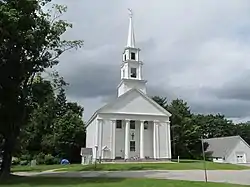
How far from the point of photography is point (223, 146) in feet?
235

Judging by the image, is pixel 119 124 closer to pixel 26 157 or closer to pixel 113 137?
pixel 113 137

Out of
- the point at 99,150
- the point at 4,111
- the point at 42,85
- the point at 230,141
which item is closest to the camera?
the point at 4,111

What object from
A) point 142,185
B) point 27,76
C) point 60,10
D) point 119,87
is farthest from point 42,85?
point 119,87

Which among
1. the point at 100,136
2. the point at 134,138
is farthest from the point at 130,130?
the point at 100,136

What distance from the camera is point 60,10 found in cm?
2709

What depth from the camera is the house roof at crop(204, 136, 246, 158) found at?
6969cm

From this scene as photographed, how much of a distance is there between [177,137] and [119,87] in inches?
608

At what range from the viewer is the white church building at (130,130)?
50.0m

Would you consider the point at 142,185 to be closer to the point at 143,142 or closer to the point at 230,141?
the point at 143,142

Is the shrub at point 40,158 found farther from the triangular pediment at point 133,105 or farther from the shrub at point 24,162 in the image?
the triangular pediment at point 133,105

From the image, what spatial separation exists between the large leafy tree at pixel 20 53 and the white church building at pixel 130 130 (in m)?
23.5

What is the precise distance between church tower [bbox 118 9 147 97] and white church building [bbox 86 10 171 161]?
1.67m

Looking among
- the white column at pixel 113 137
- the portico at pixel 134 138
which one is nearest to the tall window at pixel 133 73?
the portico at pixel 134 138

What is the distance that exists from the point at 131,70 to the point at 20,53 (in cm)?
3491
